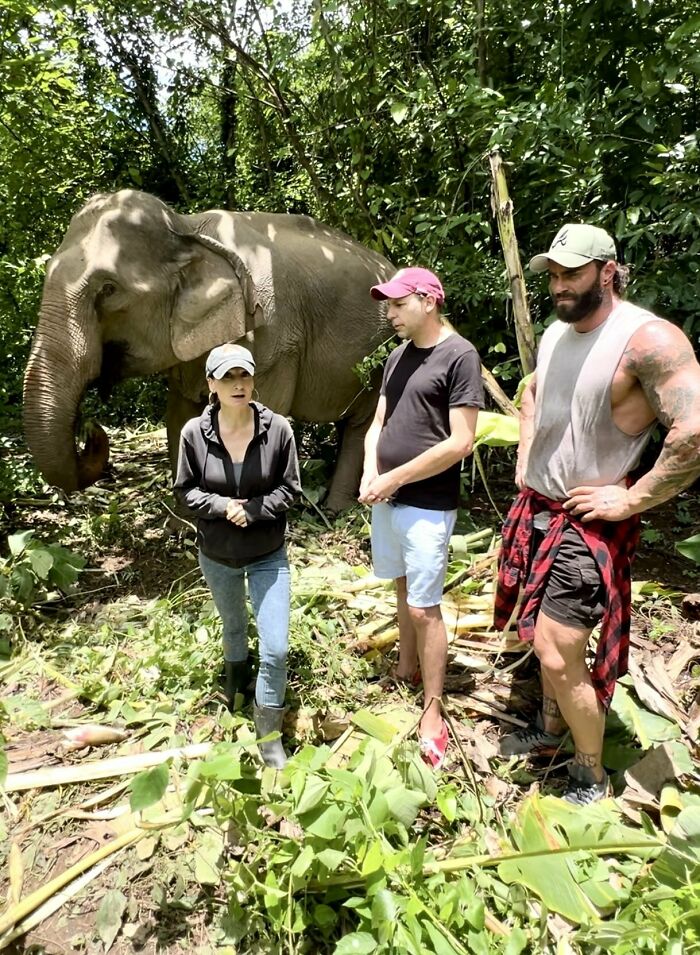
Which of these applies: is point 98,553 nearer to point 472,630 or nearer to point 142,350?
point 142,350

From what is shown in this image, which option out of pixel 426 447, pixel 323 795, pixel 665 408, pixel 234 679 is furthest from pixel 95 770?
pixel 665 408

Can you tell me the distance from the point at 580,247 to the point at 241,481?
4.92 ft

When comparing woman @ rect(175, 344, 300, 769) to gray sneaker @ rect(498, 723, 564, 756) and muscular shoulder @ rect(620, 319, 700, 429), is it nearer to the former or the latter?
gray sneaker @ rect(498, 723, 564, 756)

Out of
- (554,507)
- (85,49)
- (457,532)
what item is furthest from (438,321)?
(85,49)

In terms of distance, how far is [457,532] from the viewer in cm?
517

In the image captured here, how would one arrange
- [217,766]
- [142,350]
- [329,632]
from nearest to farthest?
[217,766] < [329,632] < [142,350]

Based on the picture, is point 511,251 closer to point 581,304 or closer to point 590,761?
point 581,304

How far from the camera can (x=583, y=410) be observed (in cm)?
247

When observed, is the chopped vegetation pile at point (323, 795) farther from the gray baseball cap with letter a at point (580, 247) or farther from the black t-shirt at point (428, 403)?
the gray baseball cap with letter a at point (580, 247)

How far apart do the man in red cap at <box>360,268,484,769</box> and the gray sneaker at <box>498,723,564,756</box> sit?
31cm

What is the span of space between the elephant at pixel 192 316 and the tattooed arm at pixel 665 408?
3032 mm

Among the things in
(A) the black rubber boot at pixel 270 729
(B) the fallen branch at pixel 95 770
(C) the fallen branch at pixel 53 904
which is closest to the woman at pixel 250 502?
(A) the black rubber boot at pixel 270 729

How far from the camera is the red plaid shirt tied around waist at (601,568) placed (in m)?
2.50

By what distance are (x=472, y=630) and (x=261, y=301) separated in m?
2.77
